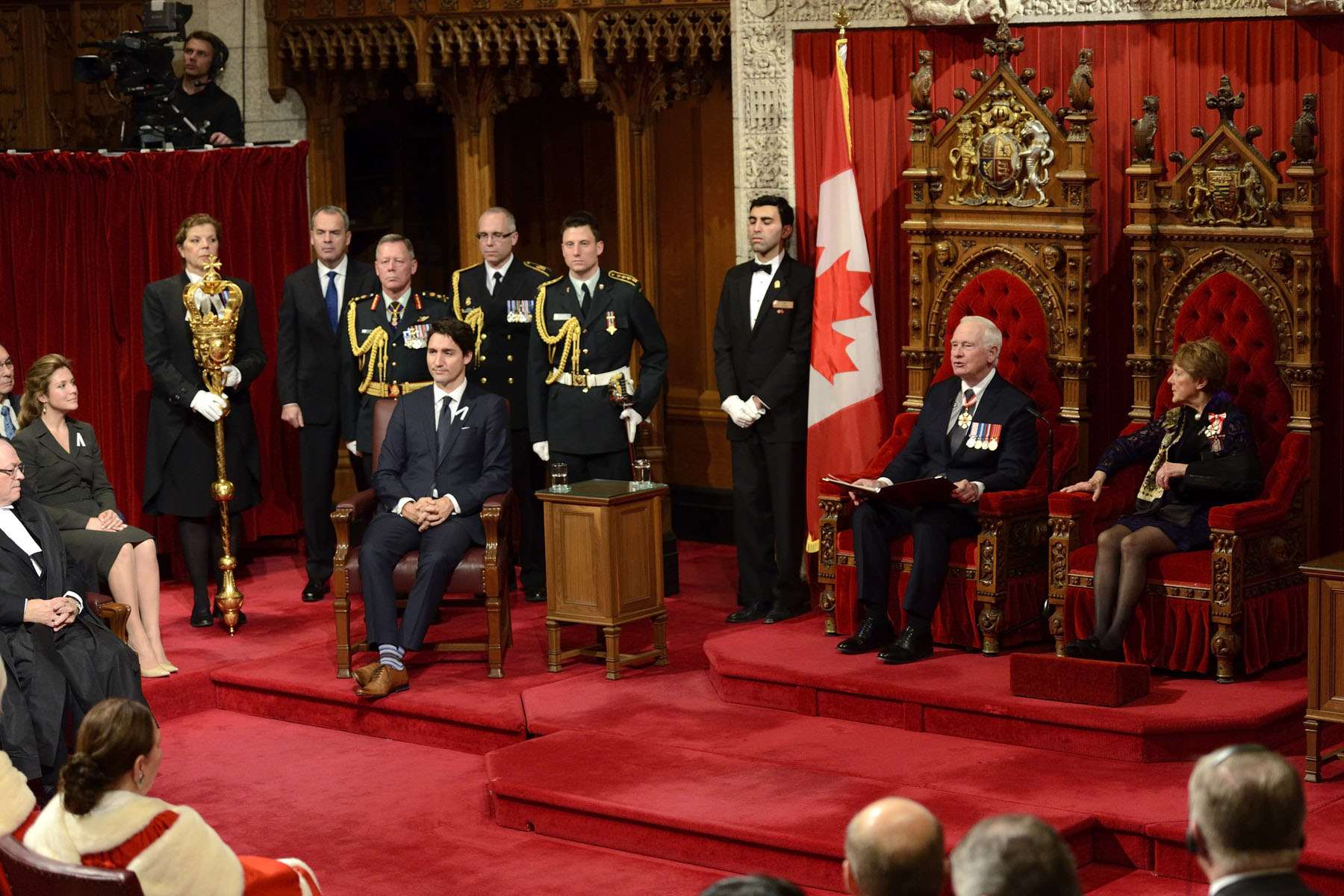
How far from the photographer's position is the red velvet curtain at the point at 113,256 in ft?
26.0

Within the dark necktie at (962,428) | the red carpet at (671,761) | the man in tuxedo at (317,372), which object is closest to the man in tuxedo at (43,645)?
the red carpet at (671,761)

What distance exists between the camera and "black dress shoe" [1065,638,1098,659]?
6.02 meters

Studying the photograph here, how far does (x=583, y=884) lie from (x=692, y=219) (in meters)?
4.28

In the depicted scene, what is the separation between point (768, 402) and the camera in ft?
23.5

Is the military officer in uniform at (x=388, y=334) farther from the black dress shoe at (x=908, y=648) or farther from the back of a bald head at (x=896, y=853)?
the back of a bald head at (x=896, y=853)

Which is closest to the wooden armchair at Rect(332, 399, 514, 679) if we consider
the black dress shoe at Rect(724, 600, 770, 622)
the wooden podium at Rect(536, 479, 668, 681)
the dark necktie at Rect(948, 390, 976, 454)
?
the wooden podium at Rect(536, 479, 668, 681)

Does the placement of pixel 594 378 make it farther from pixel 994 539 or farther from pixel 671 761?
pixel 671 761

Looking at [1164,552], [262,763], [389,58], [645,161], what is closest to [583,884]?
[262,763]

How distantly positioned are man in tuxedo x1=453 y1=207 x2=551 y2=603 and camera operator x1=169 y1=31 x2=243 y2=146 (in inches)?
62.8

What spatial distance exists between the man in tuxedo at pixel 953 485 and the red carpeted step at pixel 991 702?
0.42 ft

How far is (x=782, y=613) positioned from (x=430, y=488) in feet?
4.68

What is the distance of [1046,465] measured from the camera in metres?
6.55

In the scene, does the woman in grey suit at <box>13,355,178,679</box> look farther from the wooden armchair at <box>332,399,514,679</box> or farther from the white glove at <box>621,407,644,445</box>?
the white glove at <box>621,407,644,445</box>

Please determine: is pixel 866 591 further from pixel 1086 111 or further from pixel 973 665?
pixel 1086 111
